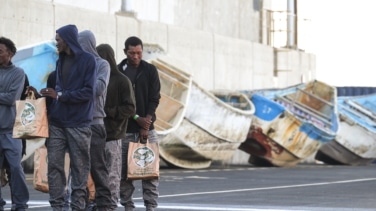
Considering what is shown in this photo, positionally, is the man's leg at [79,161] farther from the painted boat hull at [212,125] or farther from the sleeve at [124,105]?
the painted boat hull at [212,125]

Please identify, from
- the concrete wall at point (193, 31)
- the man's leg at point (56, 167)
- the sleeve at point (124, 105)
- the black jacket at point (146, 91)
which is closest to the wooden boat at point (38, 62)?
the concrete wall at point (193, 31)

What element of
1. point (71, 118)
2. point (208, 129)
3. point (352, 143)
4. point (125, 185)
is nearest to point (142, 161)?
point (125, 185)

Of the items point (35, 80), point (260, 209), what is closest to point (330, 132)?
point (35, 80)

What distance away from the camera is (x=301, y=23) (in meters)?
44.0

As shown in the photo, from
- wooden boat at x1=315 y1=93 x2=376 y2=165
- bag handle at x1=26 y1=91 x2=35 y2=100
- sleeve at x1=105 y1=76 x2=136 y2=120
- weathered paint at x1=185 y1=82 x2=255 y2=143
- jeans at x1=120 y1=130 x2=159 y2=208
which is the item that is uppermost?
bag handle at x1=26 y1=91 x2=35 y2=100

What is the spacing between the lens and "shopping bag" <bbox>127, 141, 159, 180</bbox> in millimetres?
12531

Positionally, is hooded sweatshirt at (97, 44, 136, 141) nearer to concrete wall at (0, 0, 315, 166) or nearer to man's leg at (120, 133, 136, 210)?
man's leg at (120, 133, 136, 210)

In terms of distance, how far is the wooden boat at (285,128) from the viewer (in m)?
30.3

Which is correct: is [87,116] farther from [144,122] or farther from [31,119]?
[144,122]

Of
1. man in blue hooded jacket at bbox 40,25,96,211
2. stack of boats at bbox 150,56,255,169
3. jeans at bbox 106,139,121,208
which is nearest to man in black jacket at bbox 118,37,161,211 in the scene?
jeans at bbox 106,139,121,208

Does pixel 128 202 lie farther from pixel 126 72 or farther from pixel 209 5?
pixel 209 5

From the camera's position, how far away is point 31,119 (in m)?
11.3

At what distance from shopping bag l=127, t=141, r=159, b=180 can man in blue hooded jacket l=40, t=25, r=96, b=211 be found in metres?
1.12

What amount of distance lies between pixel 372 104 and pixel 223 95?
913cm
